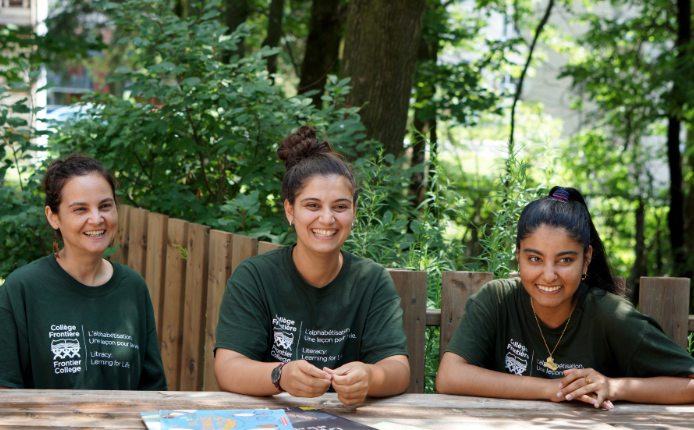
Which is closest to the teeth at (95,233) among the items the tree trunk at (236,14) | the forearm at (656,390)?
the forearm at (656,390)

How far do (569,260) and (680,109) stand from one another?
5956 millimetres

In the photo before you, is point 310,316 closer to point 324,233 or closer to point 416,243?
point 324,233

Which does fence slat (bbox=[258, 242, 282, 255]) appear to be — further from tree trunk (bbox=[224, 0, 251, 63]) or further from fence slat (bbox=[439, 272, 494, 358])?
tree trunk (bbox=[224, 0, 251, 63])

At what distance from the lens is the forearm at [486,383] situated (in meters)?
1.98

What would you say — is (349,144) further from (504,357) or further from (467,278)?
(504,357)

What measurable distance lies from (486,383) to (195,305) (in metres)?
1.66

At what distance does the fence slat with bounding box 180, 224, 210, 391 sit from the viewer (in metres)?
3.05

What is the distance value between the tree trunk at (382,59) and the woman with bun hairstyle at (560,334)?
275 centimetres

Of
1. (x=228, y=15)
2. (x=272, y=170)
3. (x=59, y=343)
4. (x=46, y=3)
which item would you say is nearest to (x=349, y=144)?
(x=272, y=170)

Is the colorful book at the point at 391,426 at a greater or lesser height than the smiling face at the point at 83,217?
lesser

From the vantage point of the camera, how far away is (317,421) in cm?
163

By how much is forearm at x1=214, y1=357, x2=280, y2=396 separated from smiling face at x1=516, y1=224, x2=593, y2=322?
37.4 inches

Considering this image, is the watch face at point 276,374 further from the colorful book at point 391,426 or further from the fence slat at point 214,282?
the fence slat at point 214,282

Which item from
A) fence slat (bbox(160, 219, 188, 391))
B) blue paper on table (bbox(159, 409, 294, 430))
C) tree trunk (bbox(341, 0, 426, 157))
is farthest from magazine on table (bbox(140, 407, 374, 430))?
tree trunk (bbox(341, 0, 426, 157))
